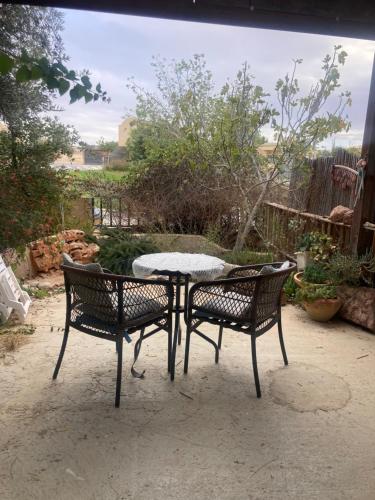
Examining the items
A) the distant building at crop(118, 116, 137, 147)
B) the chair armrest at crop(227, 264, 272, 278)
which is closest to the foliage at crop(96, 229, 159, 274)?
the chair armrest at crop(227, 264, 272, 278)

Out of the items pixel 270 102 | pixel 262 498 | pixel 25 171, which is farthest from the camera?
pixel 270 102

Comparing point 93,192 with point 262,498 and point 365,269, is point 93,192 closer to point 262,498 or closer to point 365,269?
point 365,269

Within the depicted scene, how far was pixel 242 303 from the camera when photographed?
2180 mm

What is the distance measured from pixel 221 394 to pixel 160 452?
0.60m

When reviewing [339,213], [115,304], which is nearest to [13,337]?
[115,304]

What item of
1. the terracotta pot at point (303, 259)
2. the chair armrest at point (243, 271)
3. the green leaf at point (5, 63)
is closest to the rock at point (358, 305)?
the terracotta pot at point (303, 259)

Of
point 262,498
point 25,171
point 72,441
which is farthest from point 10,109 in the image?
point 262,498

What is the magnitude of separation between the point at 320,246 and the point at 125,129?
15.9 ft

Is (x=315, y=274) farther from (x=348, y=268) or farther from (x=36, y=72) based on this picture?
(x=36, y=72)

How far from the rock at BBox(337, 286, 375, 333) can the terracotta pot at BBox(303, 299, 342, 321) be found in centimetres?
9

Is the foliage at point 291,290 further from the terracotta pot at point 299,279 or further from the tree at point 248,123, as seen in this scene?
the tree at point 248,123

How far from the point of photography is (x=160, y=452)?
5.39ft

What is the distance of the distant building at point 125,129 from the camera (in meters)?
6.50

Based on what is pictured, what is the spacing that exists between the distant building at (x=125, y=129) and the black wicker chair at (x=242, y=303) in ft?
16.5
